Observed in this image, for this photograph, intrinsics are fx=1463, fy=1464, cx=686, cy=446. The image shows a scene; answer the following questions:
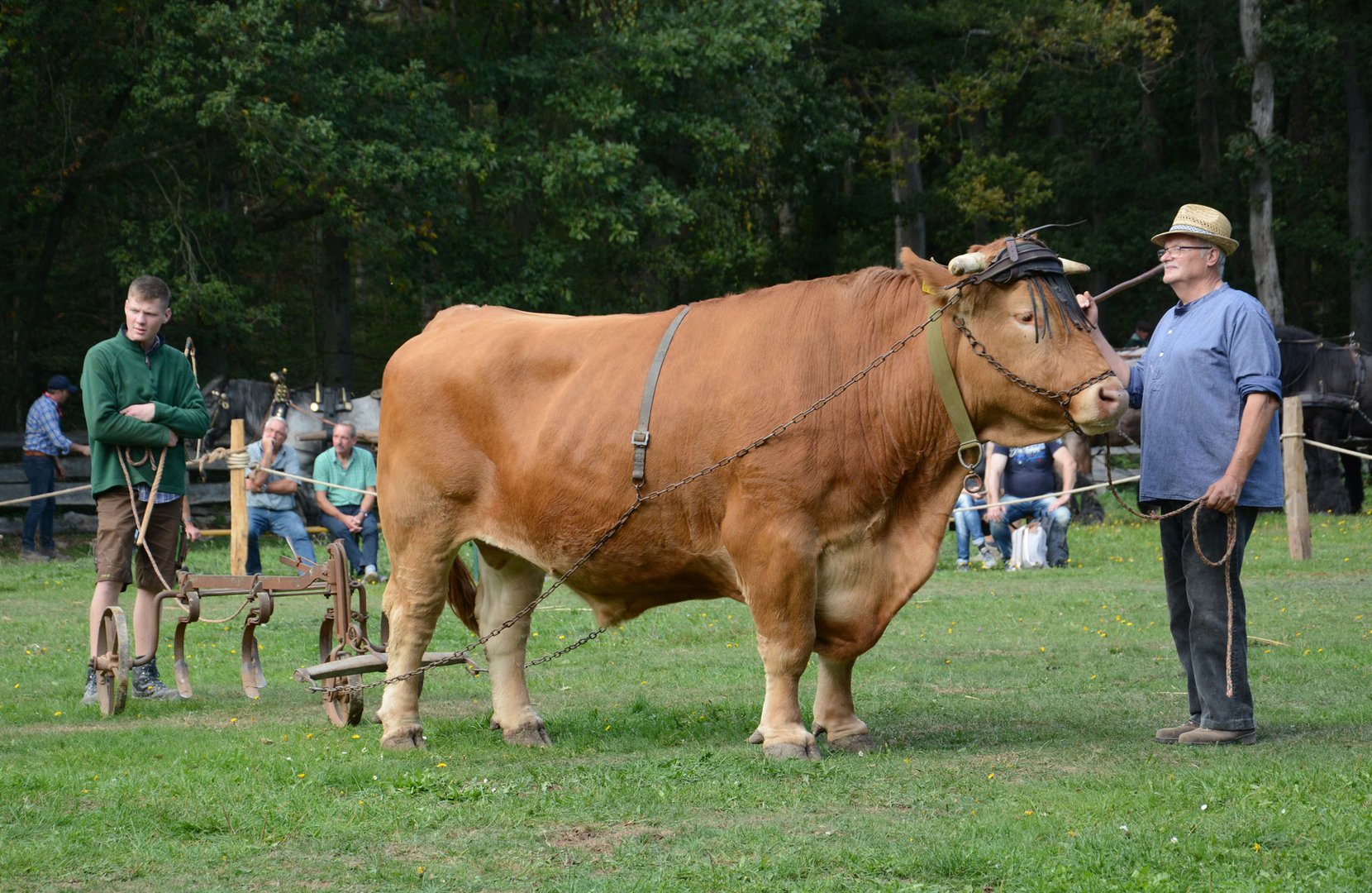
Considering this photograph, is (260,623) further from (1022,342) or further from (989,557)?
(989,557)

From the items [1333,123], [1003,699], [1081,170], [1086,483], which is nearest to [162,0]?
[1086,483]

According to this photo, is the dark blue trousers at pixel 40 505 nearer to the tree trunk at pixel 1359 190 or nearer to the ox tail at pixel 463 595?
the ox tail at pixel 463 595

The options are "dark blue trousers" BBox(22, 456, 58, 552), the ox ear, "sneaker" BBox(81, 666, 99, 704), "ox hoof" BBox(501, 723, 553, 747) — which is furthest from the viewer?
"dark blue trousers" BBox(22, 456, 58, 552)

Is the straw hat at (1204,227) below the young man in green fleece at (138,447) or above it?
above

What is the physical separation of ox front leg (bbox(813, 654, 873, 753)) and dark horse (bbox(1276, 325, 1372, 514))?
15.9m

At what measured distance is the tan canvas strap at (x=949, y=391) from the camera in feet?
20.9

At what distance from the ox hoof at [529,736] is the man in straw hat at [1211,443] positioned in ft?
9.41

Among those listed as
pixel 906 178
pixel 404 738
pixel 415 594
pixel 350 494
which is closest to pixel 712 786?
pixel 404 738

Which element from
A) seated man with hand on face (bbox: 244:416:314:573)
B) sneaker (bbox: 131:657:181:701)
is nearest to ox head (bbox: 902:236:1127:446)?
sneaker (bbox: 131:657:181:701)

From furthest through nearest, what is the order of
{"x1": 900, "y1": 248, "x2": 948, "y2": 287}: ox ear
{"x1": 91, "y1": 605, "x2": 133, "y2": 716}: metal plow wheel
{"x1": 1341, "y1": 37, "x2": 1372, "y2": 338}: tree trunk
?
{"x1": 1341, "y1": 37, "x2": 1372, "y2": 338}: tree trunk → {"x1": 91, "y1": 605, "x2": 133, "y2": 716}: metal plow wheel → {"x1": 900, "y1": 248, "x2": 948, "y2": 287}: ox ear

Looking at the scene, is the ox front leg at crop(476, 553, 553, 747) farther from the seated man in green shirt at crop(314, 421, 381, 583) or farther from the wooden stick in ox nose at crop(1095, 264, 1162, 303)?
the seated man in green shirt at crop(314, 421, 381, 583)

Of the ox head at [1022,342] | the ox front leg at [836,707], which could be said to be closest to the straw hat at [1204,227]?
the ox head at [1022,342]

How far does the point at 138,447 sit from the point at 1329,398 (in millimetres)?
17138

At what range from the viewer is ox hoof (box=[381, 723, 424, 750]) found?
696 cm
